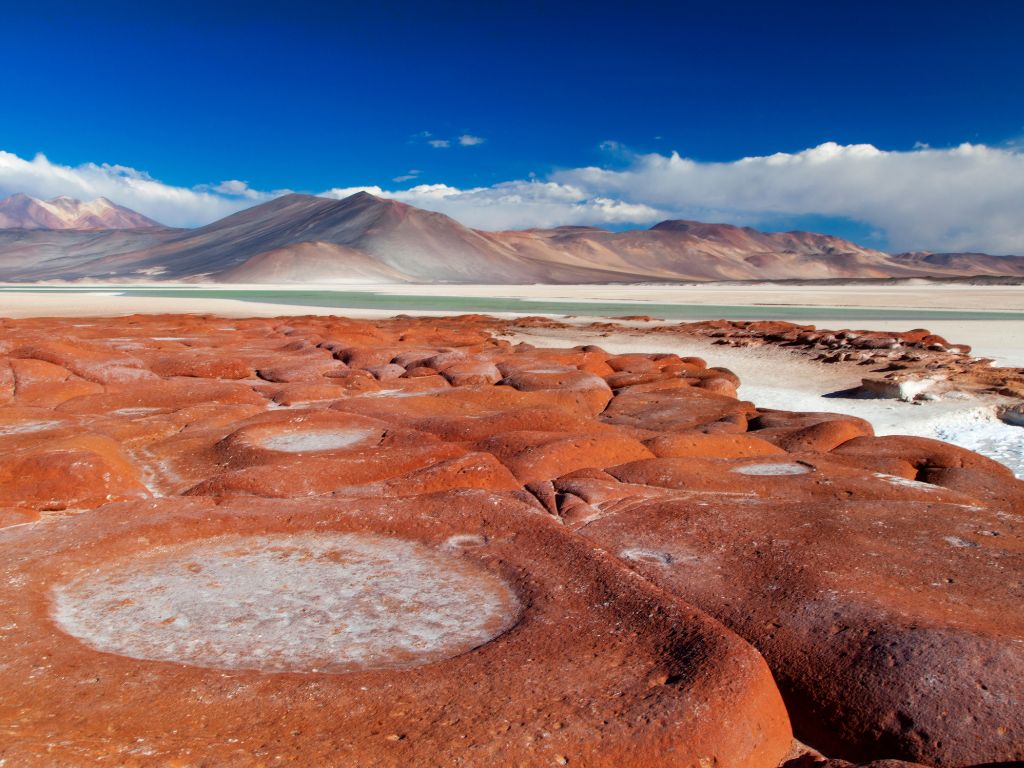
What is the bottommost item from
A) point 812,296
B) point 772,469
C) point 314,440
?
point 812,296

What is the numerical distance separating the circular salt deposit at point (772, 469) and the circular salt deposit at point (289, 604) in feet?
8.28

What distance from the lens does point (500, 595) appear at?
3.45 m

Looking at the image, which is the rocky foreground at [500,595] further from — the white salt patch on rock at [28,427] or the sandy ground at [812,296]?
the sandy ground at [812,296]

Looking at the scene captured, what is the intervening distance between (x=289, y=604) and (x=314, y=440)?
300cm

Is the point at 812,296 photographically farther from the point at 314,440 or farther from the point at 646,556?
the point at 646,556

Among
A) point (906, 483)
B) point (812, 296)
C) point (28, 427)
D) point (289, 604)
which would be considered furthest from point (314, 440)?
point (812, 296)

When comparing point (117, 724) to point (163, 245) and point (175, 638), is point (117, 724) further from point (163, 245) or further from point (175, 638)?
point (163, 245)

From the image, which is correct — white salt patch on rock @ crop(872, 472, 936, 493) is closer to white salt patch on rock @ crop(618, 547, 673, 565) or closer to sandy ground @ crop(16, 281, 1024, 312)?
white salt patch on rock @ crop(618, 547, 673, 565)

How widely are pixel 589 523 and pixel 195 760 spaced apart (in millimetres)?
2505

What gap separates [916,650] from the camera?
279 centimetres

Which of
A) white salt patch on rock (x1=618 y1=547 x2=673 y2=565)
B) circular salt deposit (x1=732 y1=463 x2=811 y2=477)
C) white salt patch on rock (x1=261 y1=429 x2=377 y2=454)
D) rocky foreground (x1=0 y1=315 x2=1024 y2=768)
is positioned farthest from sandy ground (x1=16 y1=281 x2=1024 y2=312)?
white salt patch on rock (x1=618 y1=547 x2=673 y2=565)

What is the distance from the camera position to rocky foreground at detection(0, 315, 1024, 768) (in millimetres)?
2412

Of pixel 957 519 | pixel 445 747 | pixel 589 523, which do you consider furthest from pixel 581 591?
pixel 957 519

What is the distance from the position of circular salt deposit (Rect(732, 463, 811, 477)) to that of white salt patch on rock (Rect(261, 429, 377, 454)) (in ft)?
9.31
